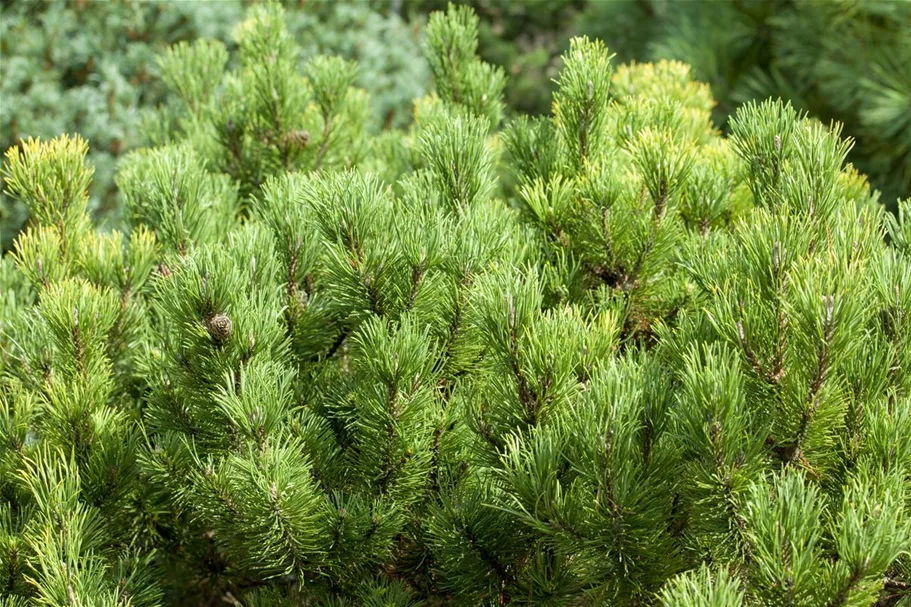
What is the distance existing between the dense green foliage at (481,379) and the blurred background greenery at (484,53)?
1.59 metres

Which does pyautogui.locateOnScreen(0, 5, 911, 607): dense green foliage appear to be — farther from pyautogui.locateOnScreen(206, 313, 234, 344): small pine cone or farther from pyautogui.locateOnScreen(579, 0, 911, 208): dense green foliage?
pyautogui.locateOnScreen(579, 0, 911, 208): dense green foliage

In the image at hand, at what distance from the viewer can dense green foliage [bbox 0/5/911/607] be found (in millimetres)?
1241

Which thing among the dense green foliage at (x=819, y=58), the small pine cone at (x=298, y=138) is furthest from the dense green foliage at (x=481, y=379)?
the dense green foliage at (x=819, y=58)

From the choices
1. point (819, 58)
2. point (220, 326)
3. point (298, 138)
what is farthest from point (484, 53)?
point (220, 326)

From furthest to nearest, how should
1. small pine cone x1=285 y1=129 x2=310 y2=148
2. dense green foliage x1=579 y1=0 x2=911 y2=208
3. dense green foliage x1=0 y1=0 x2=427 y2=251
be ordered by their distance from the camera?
1. dense green foliage x1=579 y1=0 x2=911 y2=208
2. dense green foliage x1=0 y1=0 x2=427 y2=251
3. small pine cone x1=285 y1=129 x2=310 y2=148

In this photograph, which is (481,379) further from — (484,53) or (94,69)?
(484,53)

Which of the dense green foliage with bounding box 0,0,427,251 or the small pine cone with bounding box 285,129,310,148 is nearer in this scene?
the small pine cone with bounding box 285,129,310,148

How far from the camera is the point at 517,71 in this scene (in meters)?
5.32

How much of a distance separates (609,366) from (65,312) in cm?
88

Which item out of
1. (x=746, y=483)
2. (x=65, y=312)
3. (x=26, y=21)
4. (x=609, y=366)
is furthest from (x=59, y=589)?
(x=26, y=21)

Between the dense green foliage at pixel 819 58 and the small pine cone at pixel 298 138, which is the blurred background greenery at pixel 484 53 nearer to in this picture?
the dense green foliage at pixel 819 58

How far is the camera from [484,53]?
5438mm

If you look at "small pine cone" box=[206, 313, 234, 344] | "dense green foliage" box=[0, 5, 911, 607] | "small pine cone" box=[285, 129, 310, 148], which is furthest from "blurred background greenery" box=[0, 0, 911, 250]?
"small pine cone" box=[206, 313, 234, 344]

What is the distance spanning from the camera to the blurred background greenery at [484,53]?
141 inches
